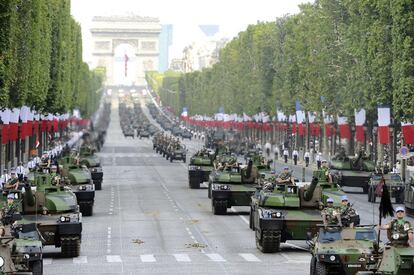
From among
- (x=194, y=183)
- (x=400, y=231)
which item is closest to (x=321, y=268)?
(x=400, y=231)

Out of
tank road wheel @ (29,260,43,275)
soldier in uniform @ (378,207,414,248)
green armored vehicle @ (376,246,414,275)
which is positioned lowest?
tank road wheel @ (29,260,43,275)

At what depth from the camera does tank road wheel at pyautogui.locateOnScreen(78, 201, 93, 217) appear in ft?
177

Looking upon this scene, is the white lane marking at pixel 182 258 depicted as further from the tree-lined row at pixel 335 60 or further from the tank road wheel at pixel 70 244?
the tree-lined row at pixel 335 60

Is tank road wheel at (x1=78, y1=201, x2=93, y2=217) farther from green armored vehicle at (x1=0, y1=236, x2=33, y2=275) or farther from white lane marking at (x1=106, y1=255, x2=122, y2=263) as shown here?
green armored vehicle at (x1=0, y1=236, x2=33, y2=275)

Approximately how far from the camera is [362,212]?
56.8 meters

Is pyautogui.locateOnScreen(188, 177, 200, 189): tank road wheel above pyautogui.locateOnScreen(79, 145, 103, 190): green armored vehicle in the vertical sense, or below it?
below

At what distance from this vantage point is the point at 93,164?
2987 inches

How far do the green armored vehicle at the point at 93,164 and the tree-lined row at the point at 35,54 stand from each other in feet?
14.2

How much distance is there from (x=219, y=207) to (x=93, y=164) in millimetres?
22525

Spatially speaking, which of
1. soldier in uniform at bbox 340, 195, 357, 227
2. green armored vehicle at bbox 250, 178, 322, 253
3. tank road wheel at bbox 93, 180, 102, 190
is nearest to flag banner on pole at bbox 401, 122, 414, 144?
tank road wheel at bbox 93, 180, 102, 190

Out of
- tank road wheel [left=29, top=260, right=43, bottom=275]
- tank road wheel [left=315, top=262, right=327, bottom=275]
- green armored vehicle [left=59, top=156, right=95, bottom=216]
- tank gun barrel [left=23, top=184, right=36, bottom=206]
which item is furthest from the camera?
green armored vehicle [left=59, top=156, right=95, bottom=216]

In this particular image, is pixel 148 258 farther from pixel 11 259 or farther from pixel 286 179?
pixel 11 259

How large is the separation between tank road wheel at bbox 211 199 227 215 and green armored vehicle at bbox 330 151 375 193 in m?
16.5

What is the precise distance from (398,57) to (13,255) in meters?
48.5
